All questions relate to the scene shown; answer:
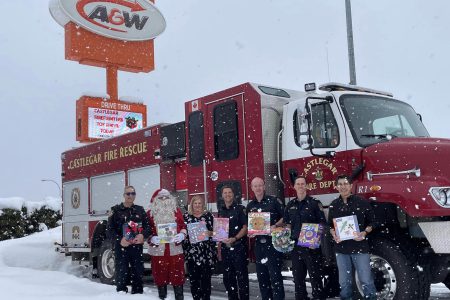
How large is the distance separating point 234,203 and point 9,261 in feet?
30.6

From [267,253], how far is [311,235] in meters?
0.66

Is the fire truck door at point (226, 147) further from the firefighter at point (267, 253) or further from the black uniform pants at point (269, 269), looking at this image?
the black uniform pants at point (269, 269)

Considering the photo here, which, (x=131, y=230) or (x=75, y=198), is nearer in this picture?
(x=131, y=230)

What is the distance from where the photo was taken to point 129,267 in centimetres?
882

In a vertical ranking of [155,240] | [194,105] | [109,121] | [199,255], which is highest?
[109,121]

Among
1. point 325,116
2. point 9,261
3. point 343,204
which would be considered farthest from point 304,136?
point 9,261

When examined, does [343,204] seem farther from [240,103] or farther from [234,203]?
[240,103]

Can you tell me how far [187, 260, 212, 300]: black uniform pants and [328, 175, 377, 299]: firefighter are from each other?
190 cm

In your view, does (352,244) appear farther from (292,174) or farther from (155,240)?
(155,240)

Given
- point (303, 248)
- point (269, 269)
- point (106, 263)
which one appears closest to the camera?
point (303, 248)

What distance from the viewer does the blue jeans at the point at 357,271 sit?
21.0 ft

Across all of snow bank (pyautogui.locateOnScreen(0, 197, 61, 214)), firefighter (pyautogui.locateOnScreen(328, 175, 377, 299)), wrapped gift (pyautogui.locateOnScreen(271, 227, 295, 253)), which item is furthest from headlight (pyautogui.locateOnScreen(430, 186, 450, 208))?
snow bank (pyautogui.locateOnScreen(0, 197, 61, 214))

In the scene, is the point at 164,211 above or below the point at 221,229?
above

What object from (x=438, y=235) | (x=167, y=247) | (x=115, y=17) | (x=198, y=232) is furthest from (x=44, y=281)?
(x=115, y=17)
